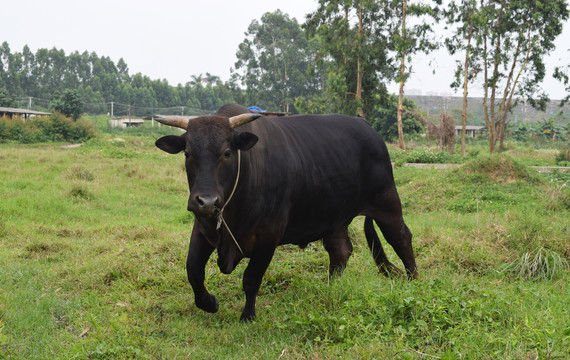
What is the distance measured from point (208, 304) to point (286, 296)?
728 mm

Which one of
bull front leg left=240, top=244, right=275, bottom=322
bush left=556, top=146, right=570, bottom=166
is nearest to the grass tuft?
bull front leg left=240, top=244, right=275, bottom=322

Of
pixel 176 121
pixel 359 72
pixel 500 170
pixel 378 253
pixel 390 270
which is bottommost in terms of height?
pixel 390 270

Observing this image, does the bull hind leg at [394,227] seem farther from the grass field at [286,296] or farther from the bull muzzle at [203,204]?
the bull muzzle at [203,204]

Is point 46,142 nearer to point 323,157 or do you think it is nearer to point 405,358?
point 323,157

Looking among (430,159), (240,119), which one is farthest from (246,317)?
(430,159)

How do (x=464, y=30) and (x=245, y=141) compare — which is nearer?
(x=245, y=141)

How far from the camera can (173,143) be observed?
3.89 meters

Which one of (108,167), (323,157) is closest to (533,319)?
(323,157)

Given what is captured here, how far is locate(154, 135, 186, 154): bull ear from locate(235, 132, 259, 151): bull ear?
0.41m

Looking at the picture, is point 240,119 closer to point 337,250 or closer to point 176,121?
point 176,121

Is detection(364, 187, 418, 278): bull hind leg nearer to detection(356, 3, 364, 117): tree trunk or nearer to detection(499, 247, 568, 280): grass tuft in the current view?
detection(499, 247, 568, 280): grass tuft

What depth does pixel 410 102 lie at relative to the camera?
44.3 meters

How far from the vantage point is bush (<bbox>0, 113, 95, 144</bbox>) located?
27414 mm

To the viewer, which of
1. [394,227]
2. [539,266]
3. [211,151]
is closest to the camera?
[211,151]
